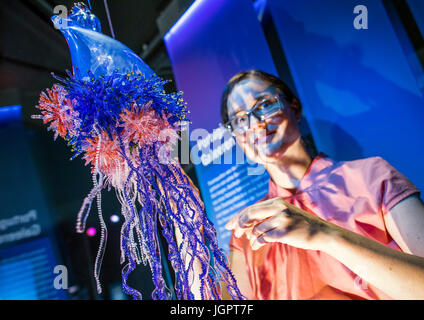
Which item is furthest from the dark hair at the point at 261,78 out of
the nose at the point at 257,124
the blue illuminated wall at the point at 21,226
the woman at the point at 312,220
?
the blue illuminated wall at the point at 21,226

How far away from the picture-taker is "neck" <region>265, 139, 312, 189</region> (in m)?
1.72

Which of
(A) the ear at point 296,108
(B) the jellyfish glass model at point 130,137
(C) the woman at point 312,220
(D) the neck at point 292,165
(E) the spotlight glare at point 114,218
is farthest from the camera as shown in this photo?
(E) the spotlight glare at point 114,218

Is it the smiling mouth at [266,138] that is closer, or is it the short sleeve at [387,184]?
the short sleeve at [387,184]

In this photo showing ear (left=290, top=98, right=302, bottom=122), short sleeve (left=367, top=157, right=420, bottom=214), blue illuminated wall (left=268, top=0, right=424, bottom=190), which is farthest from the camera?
ear (left=290, top=98, right=302, bottom=122)

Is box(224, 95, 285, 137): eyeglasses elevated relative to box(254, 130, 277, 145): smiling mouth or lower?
elevated

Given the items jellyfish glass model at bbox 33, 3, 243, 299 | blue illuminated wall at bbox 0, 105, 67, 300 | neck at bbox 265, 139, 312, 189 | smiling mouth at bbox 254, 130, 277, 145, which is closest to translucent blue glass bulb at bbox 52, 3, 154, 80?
jellyfish glass model at bbox 33, 3, 243, 299

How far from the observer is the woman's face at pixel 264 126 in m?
1.74

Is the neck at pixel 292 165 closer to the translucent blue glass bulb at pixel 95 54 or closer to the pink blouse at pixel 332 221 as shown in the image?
the pink blouse at pixel 332 221

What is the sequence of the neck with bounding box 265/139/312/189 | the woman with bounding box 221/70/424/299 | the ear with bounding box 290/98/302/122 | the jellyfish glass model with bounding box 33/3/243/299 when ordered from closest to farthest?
the jellyfish glass model with bounding box 33/3/243/299, the woman with bounding box 221/70/424/299, the neck with bounding box 265/139/312/189, the ear with bounding box 290/98/302/122

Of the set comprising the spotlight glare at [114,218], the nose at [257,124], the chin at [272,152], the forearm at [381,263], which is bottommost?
the forearm at [381,263]

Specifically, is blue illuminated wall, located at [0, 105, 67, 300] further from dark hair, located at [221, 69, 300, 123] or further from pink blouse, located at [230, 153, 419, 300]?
dark hair, located at [221, 69, 300, 123]

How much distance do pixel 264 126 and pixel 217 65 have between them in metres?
0.79

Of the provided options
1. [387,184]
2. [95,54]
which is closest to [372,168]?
[387,184]

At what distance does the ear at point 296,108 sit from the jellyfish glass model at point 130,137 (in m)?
0.84
